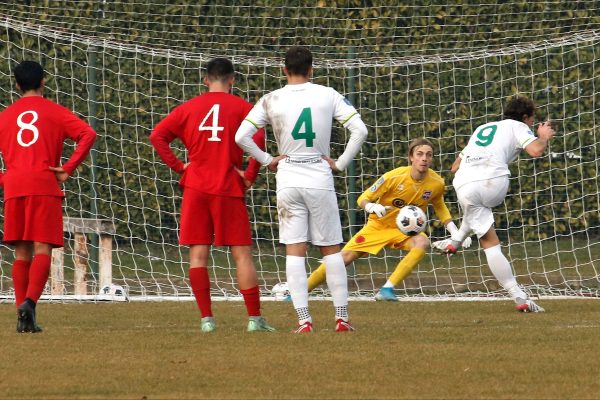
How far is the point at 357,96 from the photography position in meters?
15.8

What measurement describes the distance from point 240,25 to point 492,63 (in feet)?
9.68

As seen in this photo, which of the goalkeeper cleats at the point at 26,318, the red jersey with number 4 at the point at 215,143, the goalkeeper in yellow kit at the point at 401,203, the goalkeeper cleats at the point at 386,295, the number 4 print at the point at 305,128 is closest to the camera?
the number 4 print at the point at 305,128

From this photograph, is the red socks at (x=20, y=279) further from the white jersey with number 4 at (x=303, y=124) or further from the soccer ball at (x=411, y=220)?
the soccer ball at (x=411, y=220)

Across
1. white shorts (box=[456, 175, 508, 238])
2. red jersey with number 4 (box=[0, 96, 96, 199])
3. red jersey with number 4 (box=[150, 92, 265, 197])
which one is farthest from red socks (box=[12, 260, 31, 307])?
white shorts (box=[456, 175, 508, 238])

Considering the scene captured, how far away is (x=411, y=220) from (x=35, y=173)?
4.15m

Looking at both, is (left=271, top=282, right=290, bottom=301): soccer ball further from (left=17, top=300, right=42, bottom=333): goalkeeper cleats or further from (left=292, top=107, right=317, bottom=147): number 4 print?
(left=292, top=107, right=317, bottom=147): number 4 print

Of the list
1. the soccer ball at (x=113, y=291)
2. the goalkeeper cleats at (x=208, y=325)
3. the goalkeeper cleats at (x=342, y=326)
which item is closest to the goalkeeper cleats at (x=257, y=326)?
the goalkeeper cleats at (x=208, y=325)

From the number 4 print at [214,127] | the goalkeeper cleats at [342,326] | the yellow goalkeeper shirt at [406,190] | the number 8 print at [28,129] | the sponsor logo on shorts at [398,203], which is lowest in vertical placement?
the goalkeeper cleats at [342,326]

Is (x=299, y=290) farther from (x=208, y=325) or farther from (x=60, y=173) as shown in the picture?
(x=60, y=173)

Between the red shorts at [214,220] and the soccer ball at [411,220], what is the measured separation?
3478 mm

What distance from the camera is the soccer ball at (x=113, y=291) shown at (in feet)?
44.5

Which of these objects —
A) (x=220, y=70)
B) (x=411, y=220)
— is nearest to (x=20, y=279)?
(x=220, y=70)

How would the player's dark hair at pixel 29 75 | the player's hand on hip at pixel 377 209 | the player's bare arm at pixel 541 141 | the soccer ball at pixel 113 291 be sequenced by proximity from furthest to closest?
1. the soccer ball at pixel 113 291
2. the player's hand on hip at pixel 377 209
3. the player's bare arm at pixel 541 141
4. the player's dark hair at pixel 29 75

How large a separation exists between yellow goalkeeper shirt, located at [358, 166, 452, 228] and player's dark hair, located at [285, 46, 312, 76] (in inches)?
149
